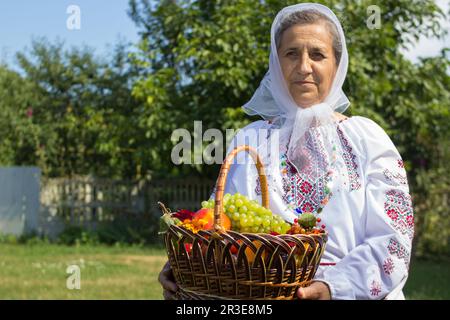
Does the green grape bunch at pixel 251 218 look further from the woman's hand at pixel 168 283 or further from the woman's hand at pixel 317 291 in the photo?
the woman's hand at pixel 168 283

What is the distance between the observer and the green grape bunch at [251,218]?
1.74 metres

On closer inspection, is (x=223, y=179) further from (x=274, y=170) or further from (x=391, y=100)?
(x=391, y=100)

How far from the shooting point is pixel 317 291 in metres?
1.77

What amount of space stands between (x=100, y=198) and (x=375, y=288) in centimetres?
1066

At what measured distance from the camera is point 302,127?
2.14 meters

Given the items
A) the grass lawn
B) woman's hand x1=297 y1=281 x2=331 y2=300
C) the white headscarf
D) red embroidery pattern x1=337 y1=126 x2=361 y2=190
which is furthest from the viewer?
the grass lawn

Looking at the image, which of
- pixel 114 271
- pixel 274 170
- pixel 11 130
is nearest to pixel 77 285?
pixel 114 271

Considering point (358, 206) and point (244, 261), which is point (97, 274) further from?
point (244, 261)

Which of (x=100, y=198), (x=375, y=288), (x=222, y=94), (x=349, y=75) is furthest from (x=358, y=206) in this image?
(x=100, y=198)

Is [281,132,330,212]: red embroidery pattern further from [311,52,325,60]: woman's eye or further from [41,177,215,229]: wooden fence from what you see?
[41,177,215,229]: wooden fence

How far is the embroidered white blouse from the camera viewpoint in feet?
6.09

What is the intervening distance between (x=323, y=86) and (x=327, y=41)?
161 millimetres

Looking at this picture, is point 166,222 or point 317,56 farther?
point 317,56

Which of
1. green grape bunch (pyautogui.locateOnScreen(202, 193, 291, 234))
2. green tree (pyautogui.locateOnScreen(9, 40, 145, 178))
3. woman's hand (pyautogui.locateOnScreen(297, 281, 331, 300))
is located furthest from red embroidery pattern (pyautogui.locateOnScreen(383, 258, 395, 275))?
green tree (pyautogui.locateOnScreen(9, 40, 145, 178))
